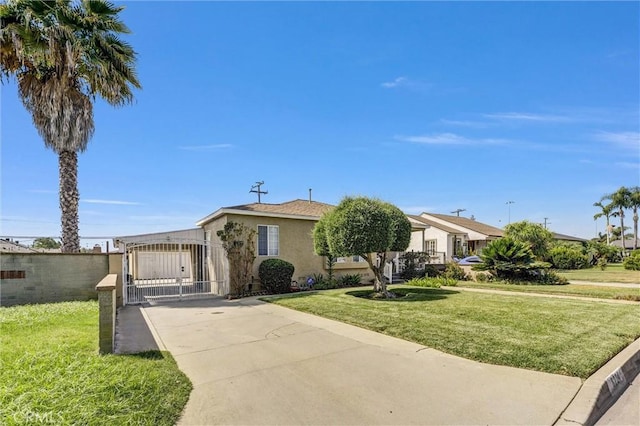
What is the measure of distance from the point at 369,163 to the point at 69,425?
692 inches

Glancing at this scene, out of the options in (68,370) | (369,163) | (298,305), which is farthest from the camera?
(369,163)

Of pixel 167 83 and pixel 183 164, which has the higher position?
pixel 167 83

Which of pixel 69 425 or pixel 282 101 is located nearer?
pixel 69 425

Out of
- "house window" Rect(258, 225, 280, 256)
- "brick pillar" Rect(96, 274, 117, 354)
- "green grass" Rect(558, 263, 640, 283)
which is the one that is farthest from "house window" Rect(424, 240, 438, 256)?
"brick pillar" Rect(96, 274, 117, 354)

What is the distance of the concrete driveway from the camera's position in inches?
144

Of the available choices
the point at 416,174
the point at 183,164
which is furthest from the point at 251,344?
the point at 416,174

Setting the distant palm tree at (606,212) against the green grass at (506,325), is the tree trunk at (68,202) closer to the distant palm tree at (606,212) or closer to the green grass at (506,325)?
the green grass at (506,325)

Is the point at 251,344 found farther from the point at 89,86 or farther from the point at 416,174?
the point at 416,174

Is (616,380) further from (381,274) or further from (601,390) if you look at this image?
(381,274)

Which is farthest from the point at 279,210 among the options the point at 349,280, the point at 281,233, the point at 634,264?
the point at 634,264

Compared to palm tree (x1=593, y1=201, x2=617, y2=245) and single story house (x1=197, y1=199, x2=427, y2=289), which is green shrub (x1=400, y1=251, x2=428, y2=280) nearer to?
single story house (x1=197, y1=199, x2=427, y2=289)

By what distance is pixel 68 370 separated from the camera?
4.52 metres

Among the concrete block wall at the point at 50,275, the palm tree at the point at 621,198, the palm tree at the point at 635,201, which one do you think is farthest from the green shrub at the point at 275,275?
the palm tree at the point at 635,201

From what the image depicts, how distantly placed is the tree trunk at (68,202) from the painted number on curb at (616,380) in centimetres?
1581
